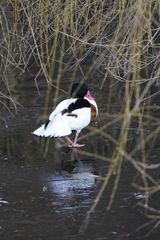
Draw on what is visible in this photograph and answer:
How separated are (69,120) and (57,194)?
1.65m

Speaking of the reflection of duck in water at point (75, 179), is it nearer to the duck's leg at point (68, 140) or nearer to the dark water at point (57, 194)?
the dark water at point (57, 194)

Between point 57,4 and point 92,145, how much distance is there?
1883 millimetres

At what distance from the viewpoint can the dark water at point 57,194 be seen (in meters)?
→ 5.02

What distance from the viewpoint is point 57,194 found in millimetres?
5746

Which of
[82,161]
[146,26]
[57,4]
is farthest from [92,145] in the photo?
[146,26]

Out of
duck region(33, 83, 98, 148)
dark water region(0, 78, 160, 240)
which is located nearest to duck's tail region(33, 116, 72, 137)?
duck region(33, 83, 98, 148)

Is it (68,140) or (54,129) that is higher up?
(54,129)

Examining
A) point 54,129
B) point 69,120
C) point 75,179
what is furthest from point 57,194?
point 69,120

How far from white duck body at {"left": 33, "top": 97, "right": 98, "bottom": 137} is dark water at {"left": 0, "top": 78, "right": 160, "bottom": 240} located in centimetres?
15

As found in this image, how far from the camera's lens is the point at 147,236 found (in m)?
4.92

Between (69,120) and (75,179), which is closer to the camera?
(75,179)

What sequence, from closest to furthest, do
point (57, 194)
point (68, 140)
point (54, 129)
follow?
1. point (57, 194)
2. point (54, 129)
3. point (68, 140)

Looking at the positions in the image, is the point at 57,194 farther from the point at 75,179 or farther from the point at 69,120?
the point at 69,120

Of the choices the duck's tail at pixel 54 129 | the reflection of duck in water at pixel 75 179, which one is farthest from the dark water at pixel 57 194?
the duck's tail at pixel 54 129
